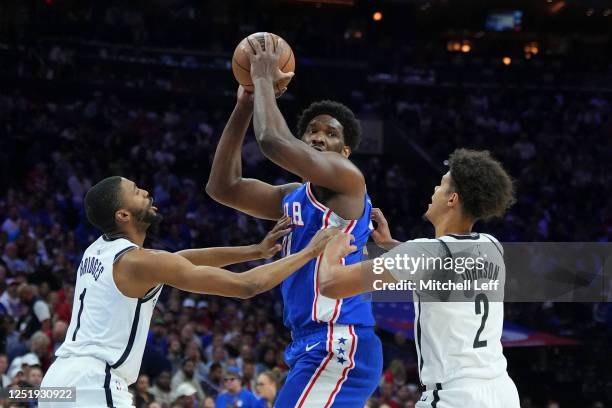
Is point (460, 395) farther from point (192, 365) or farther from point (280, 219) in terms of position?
point (192, 365)

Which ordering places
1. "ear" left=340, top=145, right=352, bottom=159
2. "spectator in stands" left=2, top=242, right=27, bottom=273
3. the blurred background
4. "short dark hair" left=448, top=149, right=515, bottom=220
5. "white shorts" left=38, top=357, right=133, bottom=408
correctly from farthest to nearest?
1. "spectator in stands" left=2, top=242, right=27, bottom=273
2. the blurred background
3. "ear" left=340, top=145, right=352, bottom=159
4. "white shorts" left=38, top=357, right=133, bottom=408
5. "short dark hair" left=448, top=149, right=515, bottom=220

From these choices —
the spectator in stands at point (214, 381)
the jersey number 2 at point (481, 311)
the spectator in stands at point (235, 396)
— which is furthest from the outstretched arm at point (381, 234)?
the spectator in stands at point (214, 381)

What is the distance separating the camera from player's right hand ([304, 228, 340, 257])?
13.2 feet

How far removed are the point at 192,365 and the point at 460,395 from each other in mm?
5564

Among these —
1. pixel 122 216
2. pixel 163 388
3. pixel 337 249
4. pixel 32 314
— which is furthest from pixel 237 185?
pixel 32 314

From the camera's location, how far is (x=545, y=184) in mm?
17484

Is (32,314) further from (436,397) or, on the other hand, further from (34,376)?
(436,397)

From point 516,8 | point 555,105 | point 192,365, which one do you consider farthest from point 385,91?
point 192,365

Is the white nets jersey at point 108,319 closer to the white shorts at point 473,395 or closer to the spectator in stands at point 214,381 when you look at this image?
the white shorts at point 473,395

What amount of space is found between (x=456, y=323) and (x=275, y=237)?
1.15 metres

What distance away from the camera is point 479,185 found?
147 inches

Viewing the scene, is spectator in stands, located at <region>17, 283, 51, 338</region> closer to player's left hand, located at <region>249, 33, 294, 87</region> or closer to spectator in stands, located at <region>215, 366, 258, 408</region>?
spectator in stands, located at <region>215, 366, 258, 408</region>

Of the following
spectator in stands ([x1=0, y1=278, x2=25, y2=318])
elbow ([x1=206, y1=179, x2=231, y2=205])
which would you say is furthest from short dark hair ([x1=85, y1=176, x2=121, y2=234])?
spectator in stands ([x1=0, y1=278, x2=25, y2=318])

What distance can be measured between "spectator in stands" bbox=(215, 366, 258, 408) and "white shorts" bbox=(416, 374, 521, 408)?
182 inches
